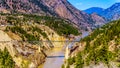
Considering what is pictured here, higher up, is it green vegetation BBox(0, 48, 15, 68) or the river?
green vegetation BBox(0, 48, 15, 68)

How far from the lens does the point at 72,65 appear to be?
120 m

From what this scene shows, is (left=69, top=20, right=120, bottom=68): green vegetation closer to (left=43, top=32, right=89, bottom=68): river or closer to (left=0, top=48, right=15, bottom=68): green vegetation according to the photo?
(left=0, top=48, right=15, bottom=68): green vegetation

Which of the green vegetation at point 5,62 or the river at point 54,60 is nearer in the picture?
the green vegetation at point 5,62

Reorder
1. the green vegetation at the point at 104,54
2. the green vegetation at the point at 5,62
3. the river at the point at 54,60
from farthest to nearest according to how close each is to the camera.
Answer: the river at the point at 54,60 < the green vegetation at the point at 5,62 < the green vegetation at the point at 104,54

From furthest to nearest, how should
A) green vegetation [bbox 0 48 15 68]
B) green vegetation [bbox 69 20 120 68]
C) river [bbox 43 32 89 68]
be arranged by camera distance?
river [bbox 43 32 89 68], green vegetation [bbox 0 48 15 68], green vegetation [bbox 69 20 120 68]

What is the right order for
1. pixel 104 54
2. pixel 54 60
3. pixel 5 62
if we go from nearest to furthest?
pixel 104 54 → pixel 5 62 → pixel 54 60

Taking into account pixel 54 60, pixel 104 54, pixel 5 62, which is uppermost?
pixel 104 54

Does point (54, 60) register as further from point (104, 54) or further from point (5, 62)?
point (104, 54)

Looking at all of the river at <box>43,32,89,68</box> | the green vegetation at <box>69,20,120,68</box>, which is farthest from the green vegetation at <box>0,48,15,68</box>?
the river at <box>43,32,89,68</box>

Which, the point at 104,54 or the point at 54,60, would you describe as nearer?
the point at 104,54

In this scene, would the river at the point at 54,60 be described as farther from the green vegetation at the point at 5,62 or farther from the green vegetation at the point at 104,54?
the green vegetation at the point at 5,62

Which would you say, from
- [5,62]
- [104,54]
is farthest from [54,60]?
[104,54]

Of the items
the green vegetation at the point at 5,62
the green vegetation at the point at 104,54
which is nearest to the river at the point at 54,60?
the green vegetation at the point at 104,54

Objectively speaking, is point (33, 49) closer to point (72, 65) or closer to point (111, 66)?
point (72, 65)
